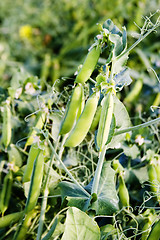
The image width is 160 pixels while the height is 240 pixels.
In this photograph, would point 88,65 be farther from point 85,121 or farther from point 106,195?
point 106,195

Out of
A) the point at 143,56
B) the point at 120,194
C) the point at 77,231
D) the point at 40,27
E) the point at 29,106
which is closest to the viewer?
the point at 77,231

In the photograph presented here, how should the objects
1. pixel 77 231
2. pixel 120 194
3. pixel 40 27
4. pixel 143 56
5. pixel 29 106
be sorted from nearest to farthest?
pixel 77 231
pixel 120 194
pixel 29 106
pixel 143 56
pixel 40 27

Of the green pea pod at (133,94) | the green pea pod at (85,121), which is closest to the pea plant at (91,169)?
the green pea pod at (85,121)

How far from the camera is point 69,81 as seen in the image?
1.60 m

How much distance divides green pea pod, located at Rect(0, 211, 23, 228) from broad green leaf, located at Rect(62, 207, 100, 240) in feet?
0.74

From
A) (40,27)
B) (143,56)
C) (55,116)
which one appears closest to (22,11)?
(40,27)

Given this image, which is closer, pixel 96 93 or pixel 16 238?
pixel 96 93

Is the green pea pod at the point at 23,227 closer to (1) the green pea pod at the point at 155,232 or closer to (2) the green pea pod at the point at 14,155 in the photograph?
(2) the green pea pod at the point at 14,155

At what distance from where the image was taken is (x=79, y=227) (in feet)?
1.77

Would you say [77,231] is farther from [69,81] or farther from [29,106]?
[69,81]

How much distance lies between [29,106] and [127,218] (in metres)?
0.41

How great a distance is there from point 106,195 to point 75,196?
6 cm

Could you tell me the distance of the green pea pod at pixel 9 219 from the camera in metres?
0.71

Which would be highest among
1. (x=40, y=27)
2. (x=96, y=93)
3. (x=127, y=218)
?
(x=40, y=27)
